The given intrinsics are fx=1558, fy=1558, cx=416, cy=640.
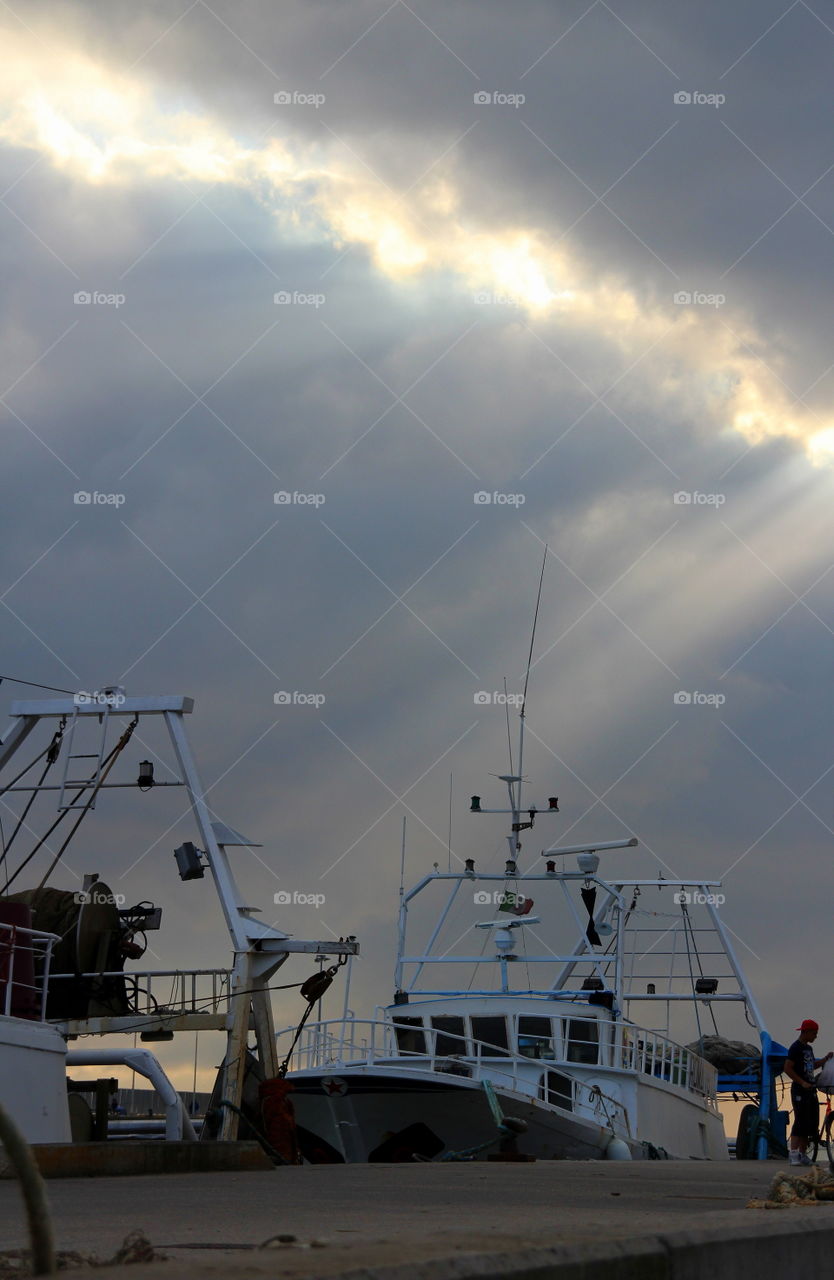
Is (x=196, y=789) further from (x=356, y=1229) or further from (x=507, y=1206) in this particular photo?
(x=356, y=1229)

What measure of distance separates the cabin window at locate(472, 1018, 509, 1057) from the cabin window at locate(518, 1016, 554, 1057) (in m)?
0.28

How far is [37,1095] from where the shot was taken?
14836 millimetres

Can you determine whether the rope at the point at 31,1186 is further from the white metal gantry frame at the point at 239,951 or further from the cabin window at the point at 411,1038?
the cabin window at the point at 411,1038

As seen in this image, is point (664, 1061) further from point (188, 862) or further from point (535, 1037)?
point (188, 862)

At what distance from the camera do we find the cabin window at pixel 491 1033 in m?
26.1

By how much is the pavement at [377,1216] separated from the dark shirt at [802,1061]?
3116 millimetres

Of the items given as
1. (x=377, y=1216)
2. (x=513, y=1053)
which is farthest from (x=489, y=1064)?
(x=377, y=1216)

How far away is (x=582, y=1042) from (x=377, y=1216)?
19.5 m

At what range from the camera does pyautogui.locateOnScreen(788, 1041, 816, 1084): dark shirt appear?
53.8 ft

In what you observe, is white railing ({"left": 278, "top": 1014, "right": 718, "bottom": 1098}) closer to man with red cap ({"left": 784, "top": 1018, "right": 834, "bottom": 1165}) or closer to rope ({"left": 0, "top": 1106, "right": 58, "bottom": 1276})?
man with red cap ({"left": 784, "top": 1018, "right": 834, "bottom": 1165})

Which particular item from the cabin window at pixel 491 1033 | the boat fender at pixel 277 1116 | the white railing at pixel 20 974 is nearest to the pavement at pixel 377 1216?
the white railing at pixel 20 974

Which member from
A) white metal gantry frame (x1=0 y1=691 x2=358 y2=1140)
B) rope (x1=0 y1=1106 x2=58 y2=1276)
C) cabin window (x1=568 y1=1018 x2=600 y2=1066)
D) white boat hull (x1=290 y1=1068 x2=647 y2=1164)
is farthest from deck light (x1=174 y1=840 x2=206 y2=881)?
rope (x1=0 y1=1106 x2=58 y2=1276)

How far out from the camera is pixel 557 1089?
85.1ft

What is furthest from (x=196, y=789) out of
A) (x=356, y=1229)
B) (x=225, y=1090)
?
(x=356, y=1229)
